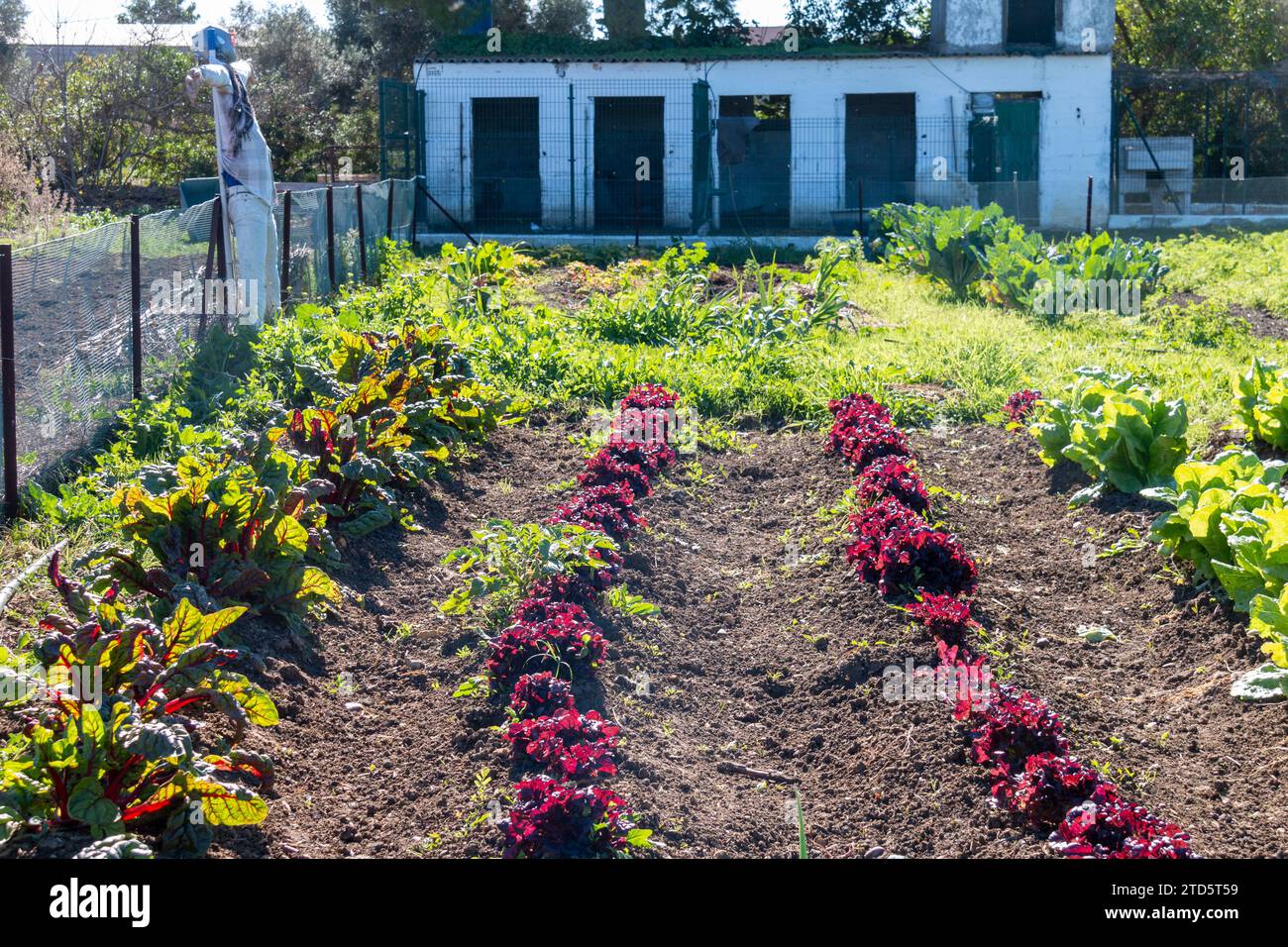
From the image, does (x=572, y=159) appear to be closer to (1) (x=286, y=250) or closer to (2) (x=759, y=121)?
(2) (x=759, y=121)

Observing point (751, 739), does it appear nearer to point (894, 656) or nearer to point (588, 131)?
point (894, 656)

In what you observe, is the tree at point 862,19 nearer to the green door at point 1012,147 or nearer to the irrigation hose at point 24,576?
the green door at point 1012,147

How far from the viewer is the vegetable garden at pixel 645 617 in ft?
13.2

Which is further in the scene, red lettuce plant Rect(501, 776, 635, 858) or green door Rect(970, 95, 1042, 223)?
green door Rect(970, 95, 1042, 223)

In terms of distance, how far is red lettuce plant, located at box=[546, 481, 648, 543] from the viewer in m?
6.58

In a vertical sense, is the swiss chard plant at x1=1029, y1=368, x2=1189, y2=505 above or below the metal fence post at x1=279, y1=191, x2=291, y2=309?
below

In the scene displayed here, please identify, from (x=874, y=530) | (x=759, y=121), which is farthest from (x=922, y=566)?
(x=759, y=121)

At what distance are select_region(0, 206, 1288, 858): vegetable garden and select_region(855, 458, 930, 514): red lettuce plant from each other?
4cm

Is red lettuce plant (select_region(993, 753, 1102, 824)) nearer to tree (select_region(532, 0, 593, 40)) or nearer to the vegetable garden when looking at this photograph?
the vegetable garden

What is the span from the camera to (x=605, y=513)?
660cm

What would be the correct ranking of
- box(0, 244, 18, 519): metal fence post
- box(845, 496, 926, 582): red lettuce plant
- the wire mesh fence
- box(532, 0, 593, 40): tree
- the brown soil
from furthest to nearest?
1. box(532, 0, 593, 40): tree
2. the wire mesh fence
3. box(0, 244, 18, 519): metal fence post
4. box(845, 496, 926, 582): red lettuce plant
5. the brown soil

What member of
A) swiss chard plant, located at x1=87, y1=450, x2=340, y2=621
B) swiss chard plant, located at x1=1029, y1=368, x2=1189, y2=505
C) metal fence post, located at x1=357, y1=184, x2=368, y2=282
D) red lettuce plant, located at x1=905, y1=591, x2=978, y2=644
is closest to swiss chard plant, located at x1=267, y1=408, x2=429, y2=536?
swiss chard plant, located at x1=87, y1=450, x2=340, y2=621

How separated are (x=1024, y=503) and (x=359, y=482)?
12.4 ft
